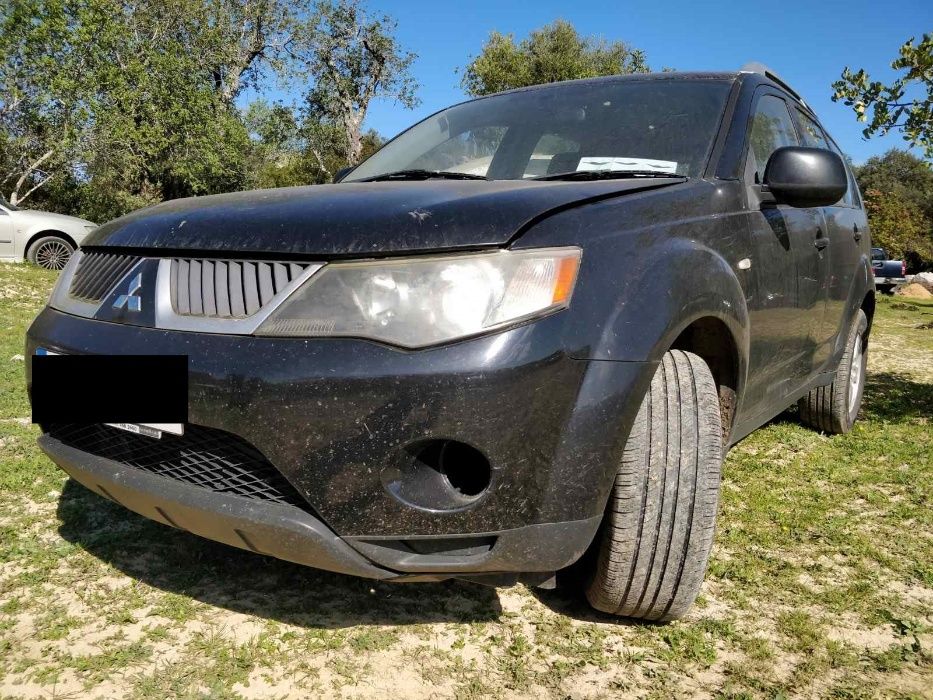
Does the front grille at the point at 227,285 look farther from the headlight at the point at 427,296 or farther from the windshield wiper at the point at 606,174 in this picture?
the windshield wiper at the point at 606,174

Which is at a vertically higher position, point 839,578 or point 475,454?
point 475,454

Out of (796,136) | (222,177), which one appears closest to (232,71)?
(222,177)

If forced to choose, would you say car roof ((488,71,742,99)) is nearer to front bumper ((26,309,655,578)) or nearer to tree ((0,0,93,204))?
front bumper ((26,309,655,578))

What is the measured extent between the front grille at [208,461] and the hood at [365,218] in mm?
438

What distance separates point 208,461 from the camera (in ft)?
5.57

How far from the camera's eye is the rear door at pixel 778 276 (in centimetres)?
240

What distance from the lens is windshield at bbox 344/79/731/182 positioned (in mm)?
2439

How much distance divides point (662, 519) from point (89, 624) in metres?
1.54

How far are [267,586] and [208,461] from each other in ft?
2.35

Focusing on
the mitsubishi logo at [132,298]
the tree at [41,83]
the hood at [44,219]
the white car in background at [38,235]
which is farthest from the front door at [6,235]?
the mitsubishi logo at [132,298]

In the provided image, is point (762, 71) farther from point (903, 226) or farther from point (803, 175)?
point (903, 226)

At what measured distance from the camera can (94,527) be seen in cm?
259

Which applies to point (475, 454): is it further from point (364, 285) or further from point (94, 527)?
point (94, 527)

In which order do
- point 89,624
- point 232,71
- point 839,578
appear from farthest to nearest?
point 232,71 → point 839,578 → point 89,624
